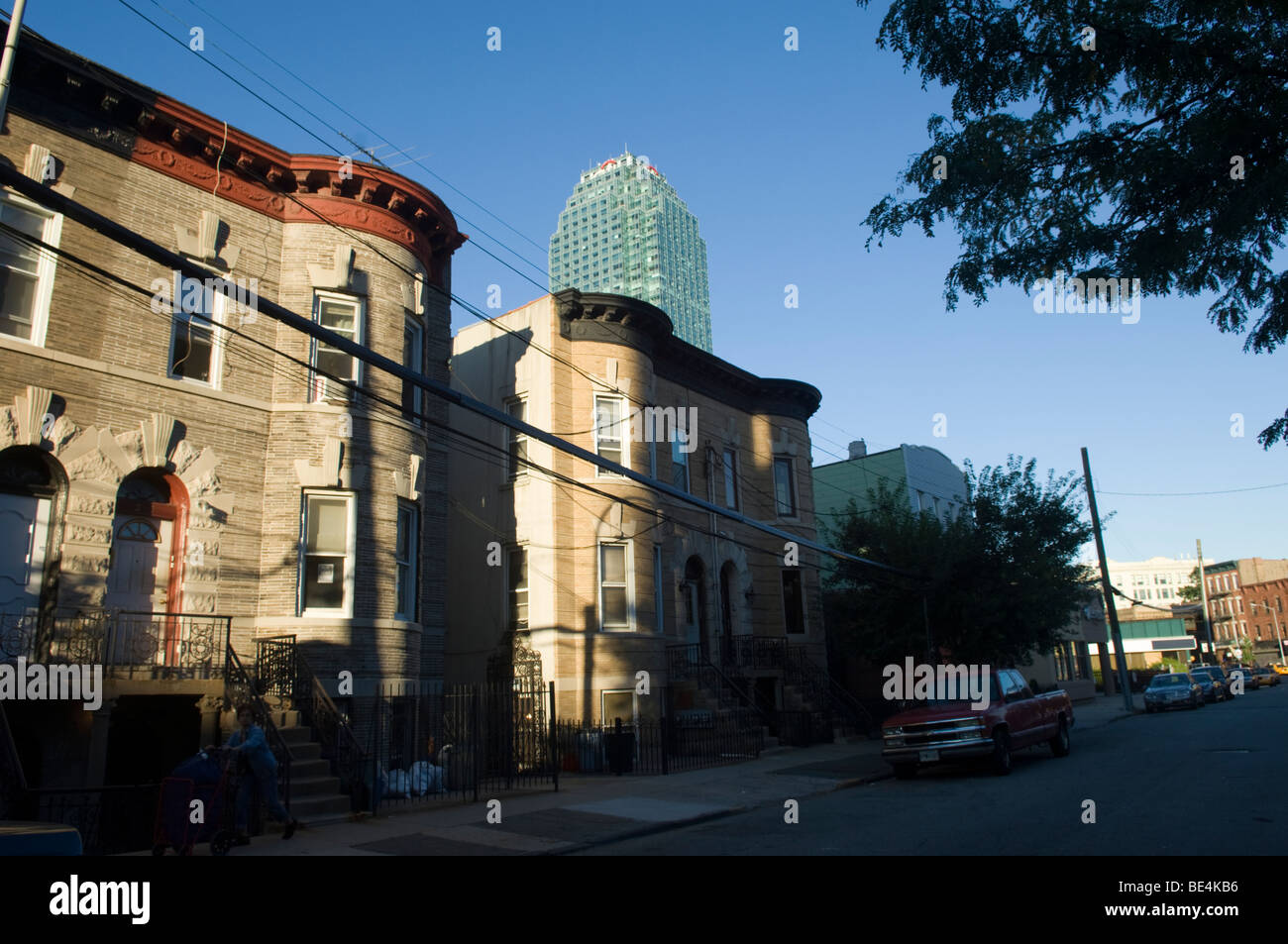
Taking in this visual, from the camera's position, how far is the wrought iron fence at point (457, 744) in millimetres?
13844

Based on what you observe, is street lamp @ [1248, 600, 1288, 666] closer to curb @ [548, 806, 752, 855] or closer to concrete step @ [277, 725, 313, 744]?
curb @ [548, 806, 752, 855]

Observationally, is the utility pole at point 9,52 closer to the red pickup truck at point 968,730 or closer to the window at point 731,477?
the red pickup truck at point 968,730

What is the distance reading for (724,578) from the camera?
83.3 feet

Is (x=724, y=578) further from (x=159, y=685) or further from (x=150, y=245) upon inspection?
(x=150, y=245)

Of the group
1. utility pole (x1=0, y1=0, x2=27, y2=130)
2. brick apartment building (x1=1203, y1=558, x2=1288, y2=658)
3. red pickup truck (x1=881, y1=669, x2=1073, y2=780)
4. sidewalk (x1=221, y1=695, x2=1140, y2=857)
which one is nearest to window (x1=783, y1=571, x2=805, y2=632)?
sidewalk (x1=221, y1=695, x2=1140, y2=857)

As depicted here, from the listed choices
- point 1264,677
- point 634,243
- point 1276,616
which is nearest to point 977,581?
point 1264,677

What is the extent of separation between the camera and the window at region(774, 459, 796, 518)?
2753cm

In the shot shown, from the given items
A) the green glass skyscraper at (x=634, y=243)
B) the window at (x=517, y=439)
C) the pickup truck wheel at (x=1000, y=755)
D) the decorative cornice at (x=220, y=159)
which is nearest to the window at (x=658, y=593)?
the window at (x=517, y=439)

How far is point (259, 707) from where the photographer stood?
1214 centimetres

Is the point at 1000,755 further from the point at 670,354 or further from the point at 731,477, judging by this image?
the point at 670,354

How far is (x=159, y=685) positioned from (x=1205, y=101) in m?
13.9

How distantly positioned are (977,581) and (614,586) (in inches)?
389

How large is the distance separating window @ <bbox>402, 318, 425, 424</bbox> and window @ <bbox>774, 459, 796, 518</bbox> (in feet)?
43.8
